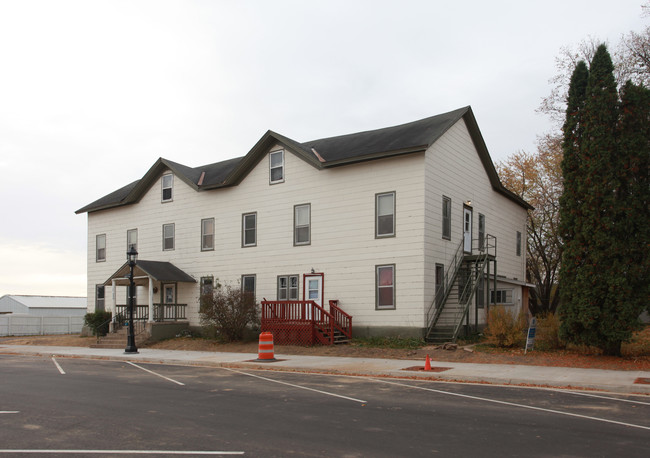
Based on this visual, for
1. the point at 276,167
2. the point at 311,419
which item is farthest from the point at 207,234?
the point at 311,419

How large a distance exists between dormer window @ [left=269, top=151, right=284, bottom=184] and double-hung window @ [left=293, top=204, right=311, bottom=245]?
1.82m

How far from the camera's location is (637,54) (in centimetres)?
2648

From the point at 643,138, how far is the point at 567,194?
2.62 m

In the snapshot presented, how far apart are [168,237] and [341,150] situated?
37.7ft

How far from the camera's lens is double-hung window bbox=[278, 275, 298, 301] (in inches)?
1028

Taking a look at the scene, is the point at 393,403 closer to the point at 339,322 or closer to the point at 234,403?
the point at 234,403

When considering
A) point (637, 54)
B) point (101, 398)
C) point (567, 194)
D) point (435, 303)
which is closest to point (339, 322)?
point (435, 303)

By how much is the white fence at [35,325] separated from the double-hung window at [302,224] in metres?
26.3

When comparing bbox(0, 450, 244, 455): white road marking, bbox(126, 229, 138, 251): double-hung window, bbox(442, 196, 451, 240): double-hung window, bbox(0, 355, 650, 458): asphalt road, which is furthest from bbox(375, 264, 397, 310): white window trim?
bbox(0, 450, 244, 455): white road marking

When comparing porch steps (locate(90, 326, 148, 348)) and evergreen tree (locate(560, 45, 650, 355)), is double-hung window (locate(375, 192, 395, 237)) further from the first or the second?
porch steps (locate(90, 326, 148, 348))

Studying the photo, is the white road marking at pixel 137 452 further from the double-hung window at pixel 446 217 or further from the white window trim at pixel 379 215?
the double-hung window at pixel 446 217

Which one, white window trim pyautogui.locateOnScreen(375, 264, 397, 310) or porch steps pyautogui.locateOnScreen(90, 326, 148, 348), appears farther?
porch steps pyautogui.locateOnScreen(90, 326, 148, 348)

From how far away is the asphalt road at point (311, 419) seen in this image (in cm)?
735

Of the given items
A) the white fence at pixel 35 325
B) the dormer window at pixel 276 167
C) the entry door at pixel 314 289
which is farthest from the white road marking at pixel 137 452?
the white fence at pixel 35 325
